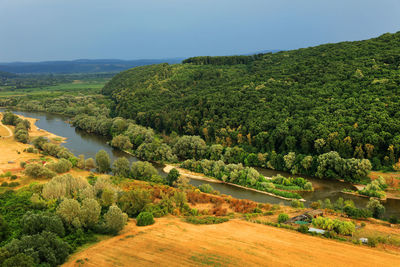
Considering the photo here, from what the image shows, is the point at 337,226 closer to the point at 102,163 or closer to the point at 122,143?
the point at 102,163

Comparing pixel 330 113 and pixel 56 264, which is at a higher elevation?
pixel 330 113

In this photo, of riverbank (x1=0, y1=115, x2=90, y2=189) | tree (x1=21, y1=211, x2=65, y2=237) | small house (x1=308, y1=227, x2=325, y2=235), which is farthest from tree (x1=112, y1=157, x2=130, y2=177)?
small house (x1=308, y1=227, x2=325, y2=235)

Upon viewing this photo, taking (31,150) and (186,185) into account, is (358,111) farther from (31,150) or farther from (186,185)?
(31,150)

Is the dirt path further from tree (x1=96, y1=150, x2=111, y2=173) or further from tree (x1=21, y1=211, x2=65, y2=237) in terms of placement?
tree (x1=96, y1=150, x2=111, y2=173)

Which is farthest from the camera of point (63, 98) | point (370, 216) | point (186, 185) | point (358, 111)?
point (63, 98)

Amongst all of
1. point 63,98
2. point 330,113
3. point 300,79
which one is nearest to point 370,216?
point 330,113

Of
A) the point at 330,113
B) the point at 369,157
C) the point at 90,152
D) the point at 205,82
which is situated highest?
the point at 205,82
